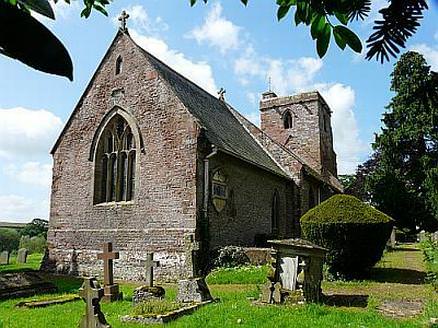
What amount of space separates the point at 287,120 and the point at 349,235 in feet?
57.9

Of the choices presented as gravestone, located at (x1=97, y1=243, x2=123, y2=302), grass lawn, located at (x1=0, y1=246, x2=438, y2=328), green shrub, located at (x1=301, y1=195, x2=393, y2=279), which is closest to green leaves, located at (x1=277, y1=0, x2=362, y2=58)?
grass lawn, located at (x1=0, y1=246, x2=438, y2=328)

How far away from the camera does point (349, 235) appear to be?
1304 cm

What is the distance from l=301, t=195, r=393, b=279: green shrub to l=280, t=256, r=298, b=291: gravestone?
3.20 m

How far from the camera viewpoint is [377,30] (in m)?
1.17

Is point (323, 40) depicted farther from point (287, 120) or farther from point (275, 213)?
point (287, 120)

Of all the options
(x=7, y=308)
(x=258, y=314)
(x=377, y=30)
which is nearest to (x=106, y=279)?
(x=7, y=308)

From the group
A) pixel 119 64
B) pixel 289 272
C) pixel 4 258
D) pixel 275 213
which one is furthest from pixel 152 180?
pixel 4 258

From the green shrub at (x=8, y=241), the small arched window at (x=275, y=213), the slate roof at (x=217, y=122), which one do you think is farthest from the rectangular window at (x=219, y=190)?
the green shrub at (x=8, y=241)

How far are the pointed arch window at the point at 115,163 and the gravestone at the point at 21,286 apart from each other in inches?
214

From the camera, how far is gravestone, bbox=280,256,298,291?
10227 mm

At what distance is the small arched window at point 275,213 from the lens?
856 inches

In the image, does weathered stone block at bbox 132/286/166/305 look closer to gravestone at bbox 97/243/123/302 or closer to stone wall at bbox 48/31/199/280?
gravestone at bbox 97/243/123/302

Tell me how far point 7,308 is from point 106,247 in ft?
9.16

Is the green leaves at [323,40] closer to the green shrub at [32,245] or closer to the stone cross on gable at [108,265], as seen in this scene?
the stone cross on gable at [108,265]
